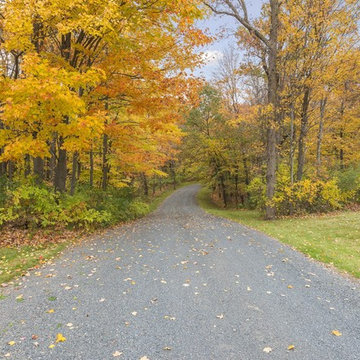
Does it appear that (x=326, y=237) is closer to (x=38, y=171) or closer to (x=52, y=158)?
(x=38, y=171)

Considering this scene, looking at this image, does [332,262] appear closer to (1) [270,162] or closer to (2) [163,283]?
(2) [163,283]

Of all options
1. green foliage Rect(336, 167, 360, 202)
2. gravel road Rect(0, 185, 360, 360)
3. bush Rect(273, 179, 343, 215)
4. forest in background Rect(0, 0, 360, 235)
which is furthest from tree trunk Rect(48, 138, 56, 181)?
green foliage Rect(336, 167, 360, 202)

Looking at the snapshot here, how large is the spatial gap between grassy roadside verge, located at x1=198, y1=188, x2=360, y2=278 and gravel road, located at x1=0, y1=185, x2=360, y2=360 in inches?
23.7

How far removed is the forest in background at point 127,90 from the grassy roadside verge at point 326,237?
2.24 metres

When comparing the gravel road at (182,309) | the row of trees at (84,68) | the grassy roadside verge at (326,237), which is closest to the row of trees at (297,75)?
the grassy roadside verge at (326,237)

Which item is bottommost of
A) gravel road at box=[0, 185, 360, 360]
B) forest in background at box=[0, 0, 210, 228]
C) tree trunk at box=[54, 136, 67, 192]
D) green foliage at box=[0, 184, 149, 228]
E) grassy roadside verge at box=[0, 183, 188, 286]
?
grassy roadside verge at box=[0, 183, 188, 286]

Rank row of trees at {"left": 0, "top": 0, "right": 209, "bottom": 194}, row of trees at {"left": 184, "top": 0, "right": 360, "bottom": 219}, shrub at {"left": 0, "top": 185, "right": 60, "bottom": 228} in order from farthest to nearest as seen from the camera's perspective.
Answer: row of trees at {"left": 184, "top": 0, "right": 360, "bottom": 219}
shrub at {"left": 0, "top": 185, "right": 60, "bottom": 228}
row of trees at {"left": 0, "top": 0, "right": 209, "bottom": 194}

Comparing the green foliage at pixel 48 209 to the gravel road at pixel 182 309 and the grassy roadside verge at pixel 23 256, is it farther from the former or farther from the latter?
the gravel road at pixel 182 309

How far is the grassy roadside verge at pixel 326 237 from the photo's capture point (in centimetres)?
654

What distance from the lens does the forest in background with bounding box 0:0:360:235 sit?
754cm

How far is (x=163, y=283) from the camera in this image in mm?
5160

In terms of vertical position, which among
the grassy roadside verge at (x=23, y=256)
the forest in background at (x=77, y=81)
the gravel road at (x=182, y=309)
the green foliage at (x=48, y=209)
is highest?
the forest in background at (x=77, y=81)

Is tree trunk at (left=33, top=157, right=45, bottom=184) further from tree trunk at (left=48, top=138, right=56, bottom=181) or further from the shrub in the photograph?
the shrub

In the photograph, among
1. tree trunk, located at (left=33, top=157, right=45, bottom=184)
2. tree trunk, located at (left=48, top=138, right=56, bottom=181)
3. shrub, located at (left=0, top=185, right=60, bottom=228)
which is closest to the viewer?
shrub, located at (left=0, top=185, right=60, bottom=228)
